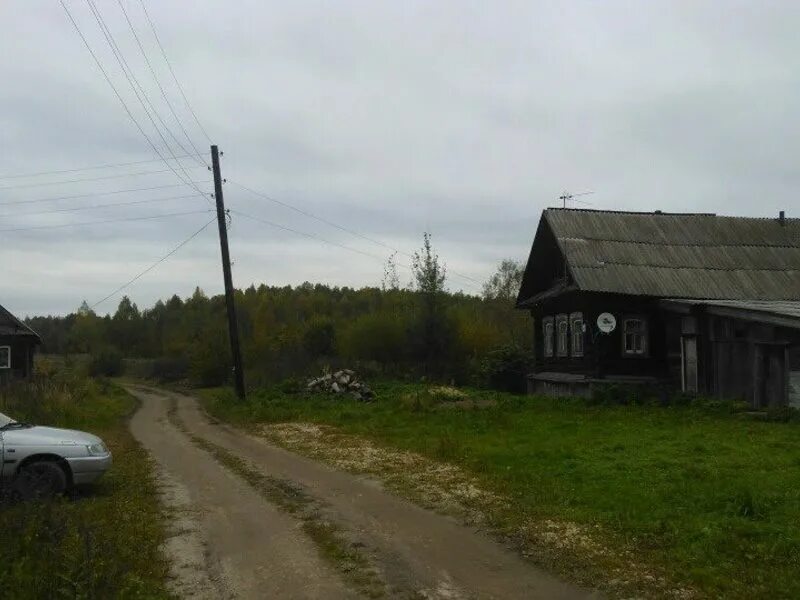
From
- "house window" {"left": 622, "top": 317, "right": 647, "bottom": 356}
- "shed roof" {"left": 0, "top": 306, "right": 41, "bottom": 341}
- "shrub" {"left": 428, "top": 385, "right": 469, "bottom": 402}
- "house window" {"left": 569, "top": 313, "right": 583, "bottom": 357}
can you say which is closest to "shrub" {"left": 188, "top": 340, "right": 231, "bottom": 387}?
"shed roof" {"left": 0, "top": 306, "right": 41, "bottom": 341}

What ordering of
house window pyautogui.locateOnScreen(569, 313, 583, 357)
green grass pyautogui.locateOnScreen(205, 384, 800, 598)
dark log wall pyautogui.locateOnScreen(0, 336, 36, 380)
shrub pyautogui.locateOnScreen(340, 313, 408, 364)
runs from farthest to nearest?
shrub pyautogui.locateOnScreen(340, 313, 408, 364) → dark log wall pyautogui.locateOnScreen(0, 336, 36, 380) → house window pyautogui.locateOnScreen(569, 313, 583, 357) → green grass pyautogui.locateOnScreen(205, 384, 800, 598)

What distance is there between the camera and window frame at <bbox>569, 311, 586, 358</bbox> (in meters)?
27.6

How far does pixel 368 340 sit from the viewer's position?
44.2m

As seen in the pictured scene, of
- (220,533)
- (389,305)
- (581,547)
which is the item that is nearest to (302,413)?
(220,533)

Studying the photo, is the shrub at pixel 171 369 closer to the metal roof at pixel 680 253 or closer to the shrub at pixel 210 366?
the shrub at pixel 210 366

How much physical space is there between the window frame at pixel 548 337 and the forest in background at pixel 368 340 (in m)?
4.43

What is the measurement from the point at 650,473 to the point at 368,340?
109 feet

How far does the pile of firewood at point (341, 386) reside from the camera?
103ft

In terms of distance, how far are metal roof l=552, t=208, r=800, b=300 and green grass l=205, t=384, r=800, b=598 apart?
5.39 meters

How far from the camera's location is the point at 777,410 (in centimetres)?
1939

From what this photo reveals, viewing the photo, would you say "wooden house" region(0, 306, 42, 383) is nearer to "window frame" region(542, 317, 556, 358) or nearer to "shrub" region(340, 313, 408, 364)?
"shrub" region(340, 313, 408, 364)

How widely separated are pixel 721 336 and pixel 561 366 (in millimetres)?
7367

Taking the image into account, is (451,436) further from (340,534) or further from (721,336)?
(721,336)

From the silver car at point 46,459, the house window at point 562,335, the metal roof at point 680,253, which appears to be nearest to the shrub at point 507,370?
the house window at point 562,335
